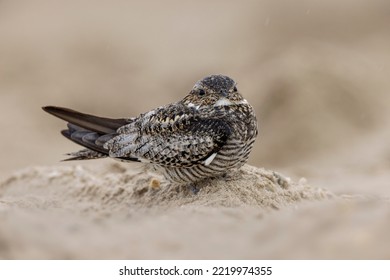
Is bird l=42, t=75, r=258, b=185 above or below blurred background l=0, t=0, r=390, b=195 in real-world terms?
below

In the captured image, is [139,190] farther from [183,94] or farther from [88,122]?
[183,94]

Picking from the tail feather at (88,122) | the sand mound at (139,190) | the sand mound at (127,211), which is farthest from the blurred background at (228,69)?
the tail feather at (88,122)

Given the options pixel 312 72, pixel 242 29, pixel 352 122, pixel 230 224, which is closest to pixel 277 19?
pixel 242 29

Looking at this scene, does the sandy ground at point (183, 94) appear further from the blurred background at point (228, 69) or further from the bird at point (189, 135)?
the bird at point (189, 135)

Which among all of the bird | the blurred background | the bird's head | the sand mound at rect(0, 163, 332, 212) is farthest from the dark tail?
the blurred background

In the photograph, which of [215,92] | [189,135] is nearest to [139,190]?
[189,135]

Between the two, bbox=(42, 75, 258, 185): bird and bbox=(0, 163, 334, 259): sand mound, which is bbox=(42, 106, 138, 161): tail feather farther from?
bbox=(0, 163, 334, 259): sand mound

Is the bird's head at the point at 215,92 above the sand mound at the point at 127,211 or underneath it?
above

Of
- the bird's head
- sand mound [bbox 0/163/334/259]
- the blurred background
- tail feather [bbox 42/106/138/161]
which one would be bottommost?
sand mound [bbox 0/163/334/259]

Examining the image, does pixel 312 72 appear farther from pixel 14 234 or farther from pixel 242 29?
pixel 14 234
